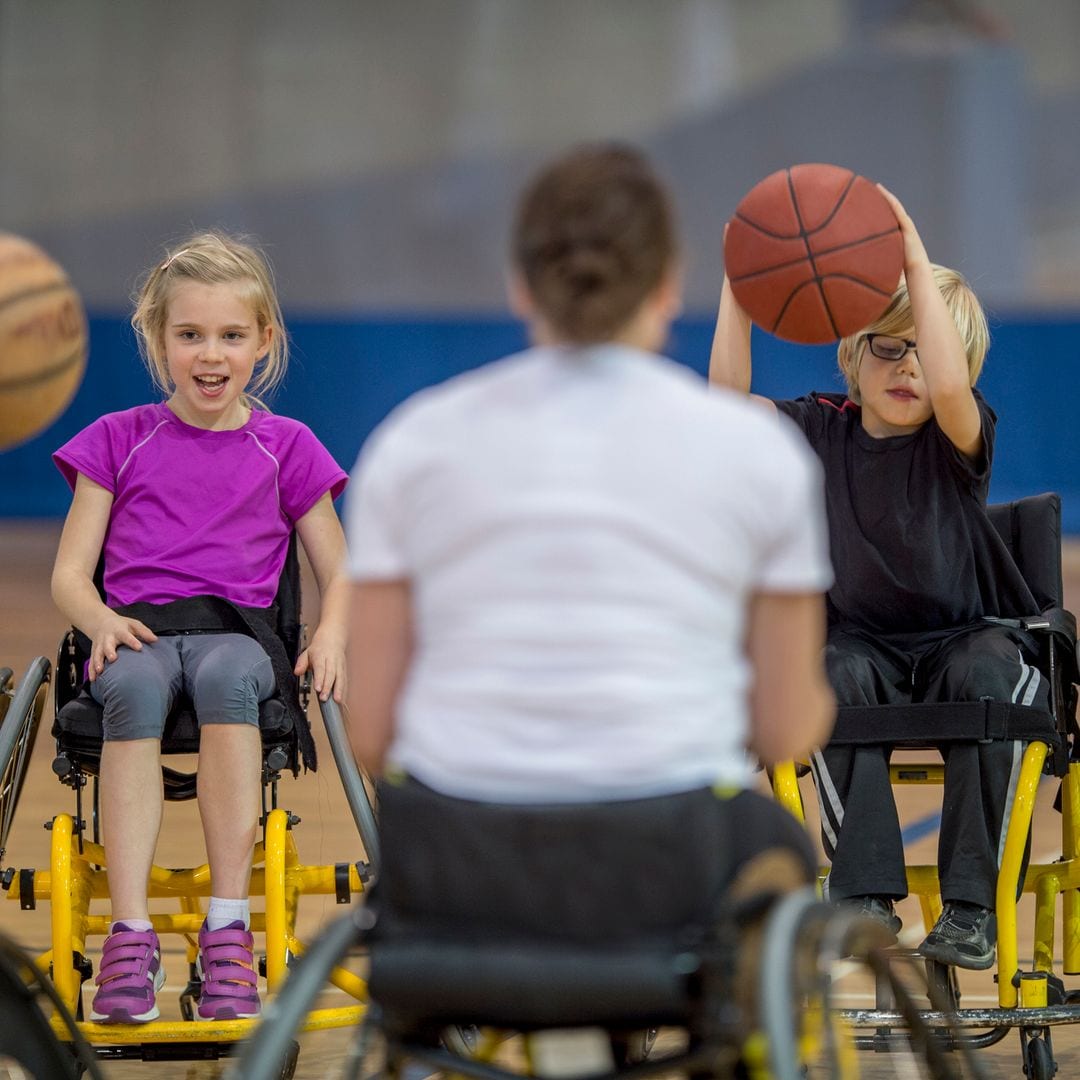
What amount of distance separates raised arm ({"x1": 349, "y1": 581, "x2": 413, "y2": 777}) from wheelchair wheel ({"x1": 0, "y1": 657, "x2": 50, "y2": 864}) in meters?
1.10

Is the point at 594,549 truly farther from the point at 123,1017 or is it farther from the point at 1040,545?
the point at 1040,545

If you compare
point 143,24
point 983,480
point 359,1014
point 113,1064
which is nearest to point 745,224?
point 983,480

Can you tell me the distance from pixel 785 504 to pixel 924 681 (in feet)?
4.74

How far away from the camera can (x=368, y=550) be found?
1.68m

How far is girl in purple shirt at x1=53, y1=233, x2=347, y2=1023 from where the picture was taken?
2711 millimetres

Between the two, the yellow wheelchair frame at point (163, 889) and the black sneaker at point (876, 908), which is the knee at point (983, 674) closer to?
the black sneaker at point (876, 908)

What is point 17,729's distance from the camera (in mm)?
2713

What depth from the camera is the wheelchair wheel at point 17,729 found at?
8.84 ft

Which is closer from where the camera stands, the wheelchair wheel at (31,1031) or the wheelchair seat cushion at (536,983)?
the wheelchair seat cushion at (536,983)

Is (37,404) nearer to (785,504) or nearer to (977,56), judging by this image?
(785,504)

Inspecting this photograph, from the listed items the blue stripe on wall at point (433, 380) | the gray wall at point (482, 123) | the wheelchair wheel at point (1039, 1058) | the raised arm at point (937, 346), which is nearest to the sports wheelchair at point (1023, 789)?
the wheelchair wheel at point (1039, 1058)

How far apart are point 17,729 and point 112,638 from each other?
0.22 m

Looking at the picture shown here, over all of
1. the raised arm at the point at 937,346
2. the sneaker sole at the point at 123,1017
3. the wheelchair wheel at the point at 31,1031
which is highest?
the raised arm at the point at 937,346

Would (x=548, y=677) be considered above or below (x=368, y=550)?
below
